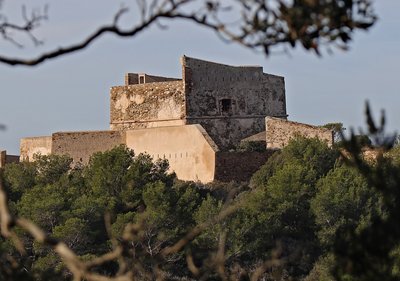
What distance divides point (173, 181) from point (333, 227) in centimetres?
418

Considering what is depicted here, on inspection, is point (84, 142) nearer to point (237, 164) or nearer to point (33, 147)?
point (33, 147)

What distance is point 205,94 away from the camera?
101 ft

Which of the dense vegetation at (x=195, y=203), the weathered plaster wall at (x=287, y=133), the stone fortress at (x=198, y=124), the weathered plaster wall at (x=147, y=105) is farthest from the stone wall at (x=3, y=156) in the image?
the weathered plaster wall at (x=287, y=133)

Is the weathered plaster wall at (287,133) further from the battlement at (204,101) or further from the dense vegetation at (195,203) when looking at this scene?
the battlement at (204,101)

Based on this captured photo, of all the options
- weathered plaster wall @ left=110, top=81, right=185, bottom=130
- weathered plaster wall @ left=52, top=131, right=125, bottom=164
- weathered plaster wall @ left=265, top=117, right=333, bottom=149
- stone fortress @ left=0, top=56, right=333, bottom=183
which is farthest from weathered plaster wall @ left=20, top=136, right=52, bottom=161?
weathered plaster wall @ left=265, top=117, right=333, bottom=149

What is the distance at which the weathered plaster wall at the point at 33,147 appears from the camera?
104 ft

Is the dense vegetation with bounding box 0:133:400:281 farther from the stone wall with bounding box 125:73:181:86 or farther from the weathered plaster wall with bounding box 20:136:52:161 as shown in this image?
the stone wall with bounding box 125:73:181:86

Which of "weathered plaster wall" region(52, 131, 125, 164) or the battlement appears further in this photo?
"weathered plaster wall" region(52, 131, 125, 164)

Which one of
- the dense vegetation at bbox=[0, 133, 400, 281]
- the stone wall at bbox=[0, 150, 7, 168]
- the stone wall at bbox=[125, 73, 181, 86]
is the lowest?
the dense vegetation at bbox=[0, 133, 400, 281]

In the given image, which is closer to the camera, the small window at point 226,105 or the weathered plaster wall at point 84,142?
the small window at point 226,105

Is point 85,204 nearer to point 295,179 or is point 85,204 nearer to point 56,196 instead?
point 56,196

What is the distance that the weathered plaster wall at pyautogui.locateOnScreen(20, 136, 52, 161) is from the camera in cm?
3184

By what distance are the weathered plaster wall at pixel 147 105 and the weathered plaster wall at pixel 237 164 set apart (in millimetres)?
1915

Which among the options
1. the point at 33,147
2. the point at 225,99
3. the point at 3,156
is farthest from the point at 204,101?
the point at 3,156
